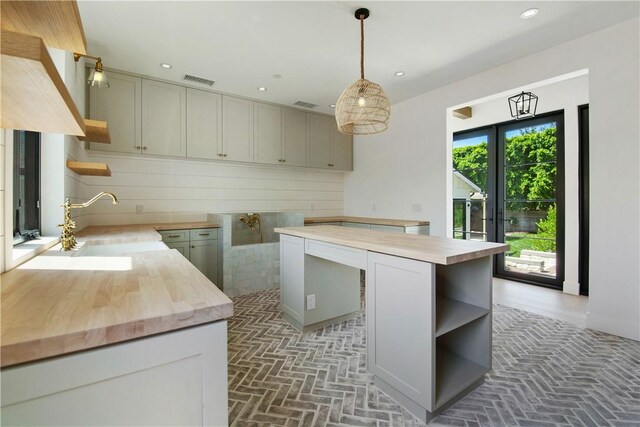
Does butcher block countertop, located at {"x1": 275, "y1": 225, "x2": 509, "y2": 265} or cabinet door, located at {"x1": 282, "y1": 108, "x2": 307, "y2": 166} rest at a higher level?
cabinet door, located at {"x1": 282, "y1": 108, "x2": 307, "y2": 166}

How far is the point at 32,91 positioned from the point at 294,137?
4092 millimetres

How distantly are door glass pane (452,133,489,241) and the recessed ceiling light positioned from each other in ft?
8.21

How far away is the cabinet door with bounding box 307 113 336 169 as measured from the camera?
4.87 metres

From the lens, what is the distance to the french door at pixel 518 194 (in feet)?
13.2

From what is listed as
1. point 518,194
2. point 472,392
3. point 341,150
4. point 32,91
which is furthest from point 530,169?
point 32,91

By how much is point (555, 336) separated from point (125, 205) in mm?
4800

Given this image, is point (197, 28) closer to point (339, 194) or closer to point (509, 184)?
point (339, 194)

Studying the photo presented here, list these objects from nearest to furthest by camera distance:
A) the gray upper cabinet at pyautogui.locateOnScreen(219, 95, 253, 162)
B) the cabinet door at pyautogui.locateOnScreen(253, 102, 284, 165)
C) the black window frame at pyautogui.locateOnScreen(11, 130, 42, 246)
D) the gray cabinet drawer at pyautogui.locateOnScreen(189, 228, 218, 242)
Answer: the black window frame at pyautogui.locateOnScreen(11, 130, 42, 246)
the gray cabinet drawer at pyautogui.locateOnScreen(189, 228, 218, 242)
the gray upper cabinet at pyautogui.locateOnScreen(219, 95, 253, 162)
the cabinet door at pyautogui.locateOnScreen(253, 102, 284, 165)

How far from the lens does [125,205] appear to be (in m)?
3.71

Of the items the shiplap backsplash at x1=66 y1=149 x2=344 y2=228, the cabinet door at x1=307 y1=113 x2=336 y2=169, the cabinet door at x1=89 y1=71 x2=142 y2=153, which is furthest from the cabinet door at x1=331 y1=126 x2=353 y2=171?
the cabinet door at x1=89 y1=71 x2=142 y2=153

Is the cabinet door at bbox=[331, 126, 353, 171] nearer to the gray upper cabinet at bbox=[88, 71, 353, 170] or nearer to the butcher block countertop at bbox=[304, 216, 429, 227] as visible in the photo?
the gray upper cabinet at bbox=[88, 71, 353, 170]

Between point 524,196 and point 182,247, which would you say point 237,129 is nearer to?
point 182,247

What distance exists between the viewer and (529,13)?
2.39m

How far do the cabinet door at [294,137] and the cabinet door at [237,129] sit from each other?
0.56 meters
